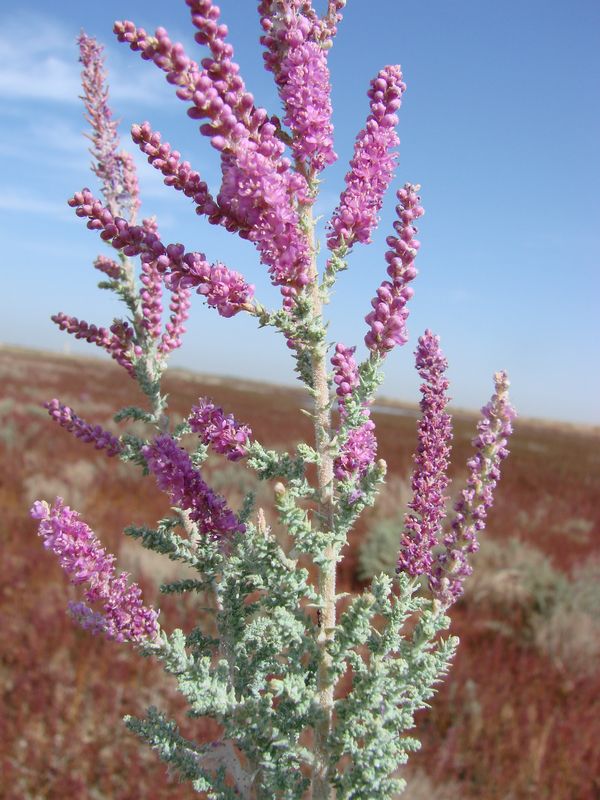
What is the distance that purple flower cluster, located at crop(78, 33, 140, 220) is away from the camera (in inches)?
92.6

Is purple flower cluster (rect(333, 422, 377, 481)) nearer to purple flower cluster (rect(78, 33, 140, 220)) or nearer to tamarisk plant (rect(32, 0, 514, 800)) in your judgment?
tamarisk plant (rect(32, 0, 514, 800))

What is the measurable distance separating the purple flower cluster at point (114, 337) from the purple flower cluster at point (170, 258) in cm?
80

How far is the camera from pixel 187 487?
1461 mm

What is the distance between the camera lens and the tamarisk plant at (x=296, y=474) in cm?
132

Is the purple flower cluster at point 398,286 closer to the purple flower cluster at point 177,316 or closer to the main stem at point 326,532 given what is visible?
the main stem at point 326,532

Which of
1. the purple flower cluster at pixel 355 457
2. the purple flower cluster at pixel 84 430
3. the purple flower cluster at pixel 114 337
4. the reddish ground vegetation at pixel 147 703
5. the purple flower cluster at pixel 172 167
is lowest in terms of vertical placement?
the reddish ground vegetation at pixel 147 703

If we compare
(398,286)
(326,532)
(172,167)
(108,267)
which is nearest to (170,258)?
(172,167)

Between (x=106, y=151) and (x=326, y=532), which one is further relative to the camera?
(x=106, y=151)

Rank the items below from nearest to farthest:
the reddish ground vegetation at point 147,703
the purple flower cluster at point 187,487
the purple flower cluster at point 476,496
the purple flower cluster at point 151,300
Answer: the purple flower cluster at point 187,487, the purple flower cluster at point 476,496, the purple flower cluster at point 151,300, the reddish ground vegetation at point 147,703

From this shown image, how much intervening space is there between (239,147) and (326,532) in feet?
3.12

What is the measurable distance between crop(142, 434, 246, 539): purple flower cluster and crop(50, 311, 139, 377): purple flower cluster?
736 mm

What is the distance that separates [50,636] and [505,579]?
827 centimetres

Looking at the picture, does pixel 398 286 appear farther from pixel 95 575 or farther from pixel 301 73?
pixel 95 575

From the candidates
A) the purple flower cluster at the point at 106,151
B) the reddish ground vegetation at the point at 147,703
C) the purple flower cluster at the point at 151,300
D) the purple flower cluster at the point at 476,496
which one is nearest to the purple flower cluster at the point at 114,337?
the purple flower cluster at the point at 151,300
